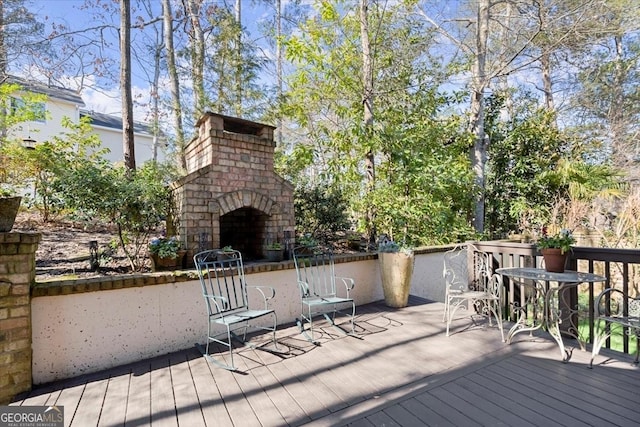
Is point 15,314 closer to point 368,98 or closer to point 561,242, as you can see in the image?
point 561,242

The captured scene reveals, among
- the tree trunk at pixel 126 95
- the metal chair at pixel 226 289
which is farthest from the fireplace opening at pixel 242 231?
the tree trunk at pixel 126 95

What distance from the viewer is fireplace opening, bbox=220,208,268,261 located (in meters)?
4.30

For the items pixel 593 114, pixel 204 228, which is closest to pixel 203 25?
pixel 204 228

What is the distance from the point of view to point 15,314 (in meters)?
2.19

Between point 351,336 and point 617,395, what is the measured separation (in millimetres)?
1952

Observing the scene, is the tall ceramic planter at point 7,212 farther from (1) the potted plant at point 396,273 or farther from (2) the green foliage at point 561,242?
(2) the green foliage at point 561,242

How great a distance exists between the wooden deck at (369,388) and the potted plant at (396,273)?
3.50ft

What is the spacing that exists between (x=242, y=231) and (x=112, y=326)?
209 cm

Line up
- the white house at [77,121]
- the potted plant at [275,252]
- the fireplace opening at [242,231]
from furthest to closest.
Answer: the white house at [77,121] → the fireplace opening at [242,231] → the potted plant at [275,252]

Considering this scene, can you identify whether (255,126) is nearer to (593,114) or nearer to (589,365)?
(589,365)

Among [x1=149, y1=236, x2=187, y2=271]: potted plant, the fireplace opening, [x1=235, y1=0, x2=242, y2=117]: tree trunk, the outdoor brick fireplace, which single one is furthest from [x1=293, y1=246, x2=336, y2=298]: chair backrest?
[x1=235, y1=0, x2=242, y2=117]: tree trunk

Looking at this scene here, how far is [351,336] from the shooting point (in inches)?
123

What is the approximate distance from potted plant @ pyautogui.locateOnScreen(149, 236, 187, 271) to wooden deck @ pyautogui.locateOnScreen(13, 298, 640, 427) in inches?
34.1

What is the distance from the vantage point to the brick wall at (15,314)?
2.13m
